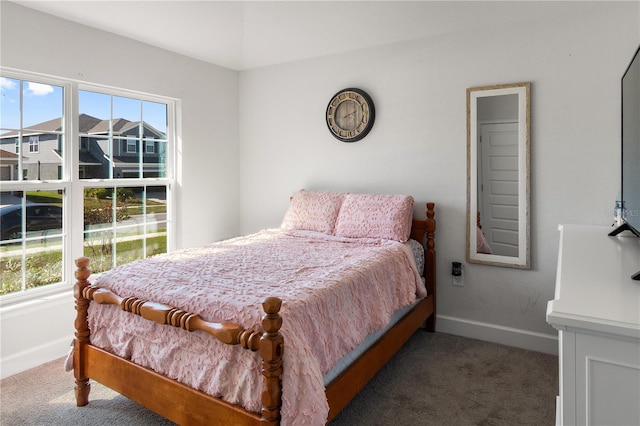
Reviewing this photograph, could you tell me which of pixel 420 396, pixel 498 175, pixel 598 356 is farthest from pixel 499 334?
pixel 598 356

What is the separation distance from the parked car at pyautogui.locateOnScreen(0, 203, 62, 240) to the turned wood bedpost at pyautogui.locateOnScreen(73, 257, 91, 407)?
0.93m

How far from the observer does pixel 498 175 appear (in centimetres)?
298

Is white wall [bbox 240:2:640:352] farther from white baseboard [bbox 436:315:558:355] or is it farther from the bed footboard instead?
the bed footboard

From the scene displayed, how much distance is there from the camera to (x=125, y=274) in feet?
6.98

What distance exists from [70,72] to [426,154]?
2.71 metres

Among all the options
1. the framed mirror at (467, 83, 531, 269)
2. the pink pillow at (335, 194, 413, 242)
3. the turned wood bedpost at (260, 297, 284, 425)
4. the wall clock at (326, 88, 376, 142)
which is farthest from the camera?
the wall clock at (326, 88, 376, 142)

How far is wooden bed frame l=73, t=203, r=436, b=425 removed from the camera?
4.72 feet

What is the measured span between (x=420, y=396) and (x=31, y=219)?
9.14 feet

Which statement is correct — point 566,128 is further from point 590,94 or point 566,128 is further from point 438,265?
point 438,265

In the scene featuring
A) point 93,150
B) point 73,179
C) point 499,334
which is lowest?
point 499,334

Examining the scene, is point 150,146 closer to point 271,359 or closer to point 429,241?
point 429,241

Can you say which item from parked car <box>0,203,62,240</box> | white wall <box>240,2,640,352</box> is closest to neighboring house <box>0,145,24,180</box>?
parked car <box>0,203,62,240</box>

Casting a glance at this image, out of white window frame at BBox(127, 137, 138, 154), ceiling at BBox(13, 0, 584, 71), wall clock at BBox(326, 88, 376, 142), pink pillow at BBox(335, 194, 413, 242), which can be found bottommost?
pink pillow at BBox(335, 194, 413, 242)

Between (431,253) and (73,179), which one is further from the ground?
(73,179)
